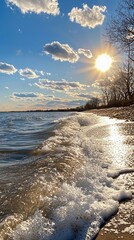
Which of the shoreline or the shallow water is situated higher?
the shoreline

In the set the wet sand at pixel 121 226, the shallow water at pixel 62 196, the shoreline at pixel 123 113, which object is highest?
the shoreline at pixel 123 113

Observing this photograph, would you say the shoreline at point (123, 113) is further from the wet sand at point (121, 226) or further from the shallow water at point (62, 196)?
the wet sand at point (121, 226)

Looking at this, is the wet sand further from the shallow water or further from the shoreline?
the shoreline

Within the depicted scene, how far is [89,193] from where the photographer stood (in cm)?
327

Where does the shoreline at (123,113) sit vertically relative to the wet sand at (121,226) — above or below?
above

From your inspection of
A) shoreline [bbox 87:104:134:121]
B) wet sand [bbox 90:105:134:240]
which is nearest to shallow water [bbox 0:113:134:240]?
wet sand [bbox 90:105:134:240]

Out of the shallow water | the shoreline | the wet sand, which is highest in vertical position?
the shoreline

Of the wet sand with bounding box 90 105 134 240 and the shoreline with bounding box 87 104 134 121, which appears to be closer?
the wet sand with bounding box 90 105 134 240

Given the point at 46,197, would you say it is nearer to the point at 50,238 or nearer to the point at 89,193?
the point at 89,193

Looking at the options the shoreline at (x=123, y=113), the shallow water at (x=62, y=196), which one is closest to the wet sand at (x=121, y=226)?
the shallow water at (x=62, y=196)

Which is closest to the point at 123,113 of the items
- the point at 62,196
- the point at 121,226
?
the point at 62,196

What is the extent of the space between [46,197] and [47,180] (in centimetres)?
66

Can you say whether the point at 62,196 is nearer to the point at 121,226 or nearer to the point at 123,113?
the point at 121,226

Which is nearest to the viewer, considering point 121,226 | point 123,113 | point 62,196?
point 121,226
